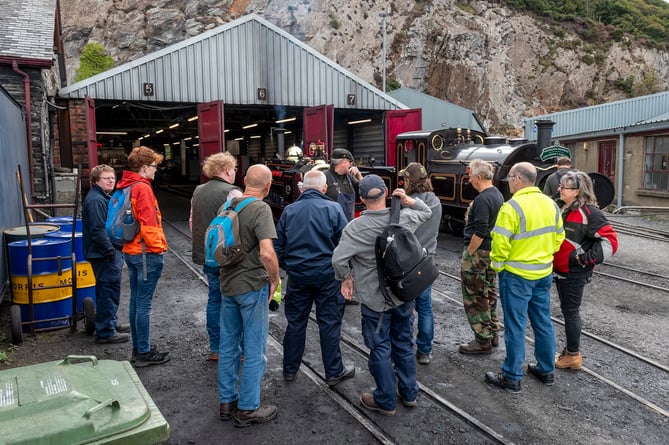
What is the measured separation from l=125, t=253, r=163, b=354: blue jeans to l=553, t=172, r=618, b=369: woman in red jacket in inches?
149

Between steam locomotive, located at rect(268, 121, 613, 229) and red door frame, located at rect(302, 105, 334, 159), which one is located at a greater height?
red door frame, located at rect(302, 105, 334, 159)

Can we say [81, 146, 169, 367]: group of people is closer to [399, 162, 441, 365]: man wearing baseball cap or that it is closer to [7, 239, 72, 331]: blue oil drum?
[7, 239, 72, 331]: blue oil drum

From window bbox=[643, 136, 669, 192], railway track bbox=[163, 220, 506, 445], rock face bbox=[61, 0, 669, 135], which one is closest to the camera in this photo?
railway track bbox=[163, 220, 506, 445]

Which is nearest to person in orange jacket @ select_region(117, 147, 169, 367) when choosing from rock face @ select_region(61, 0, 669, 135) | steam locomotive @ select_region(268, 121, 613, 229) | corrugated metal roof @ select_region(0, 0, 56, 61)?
steam locomotive @ select_region(268, 121, 613, 229)

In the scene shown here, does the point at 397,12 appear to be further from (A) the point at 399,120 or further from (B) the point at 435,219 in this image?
(B) the point at 435,219

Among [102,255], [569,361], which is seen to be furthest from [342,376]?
[102,255]

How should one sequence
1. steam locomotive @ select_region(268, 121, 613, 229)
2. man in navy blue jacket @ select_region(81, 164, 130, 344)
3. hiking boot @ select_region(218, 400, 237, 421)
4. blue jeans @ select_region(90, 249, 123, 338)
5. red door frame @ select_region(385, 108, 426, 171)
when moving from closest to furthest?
1. hiking boot @ select_region(218, 400, 237, 421)
2. man in navy blue jacket @ select_region(81, 164, 130, 344)
3. blue jeans @ select_region(90, 249, 123, 338)
4. steam locomotive @ select_region(268, 121, 613, 229)
5. red door frame @ select_region(385, 108, 426, 171)

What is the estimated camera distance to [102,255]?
547 centimetres

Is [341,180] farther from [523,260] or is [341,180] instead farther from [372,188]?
[523,260]

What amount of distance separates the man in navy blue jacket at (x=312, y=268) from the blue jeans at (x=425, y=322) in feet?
2.83

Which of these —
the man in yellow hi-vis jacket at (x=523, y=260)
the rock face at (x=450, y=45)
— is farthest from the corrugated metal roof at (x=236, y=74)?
the rock face at (x=450, y=45)

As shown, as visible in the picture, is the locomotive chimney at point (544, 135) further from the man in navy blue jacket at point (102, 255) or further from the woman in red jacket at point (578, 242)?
the man in navy blue jacket at point (102, 255)

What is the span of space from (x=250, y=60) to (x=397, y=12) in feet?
107

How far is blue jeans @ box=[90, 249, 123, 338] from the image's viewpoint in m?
5.55
